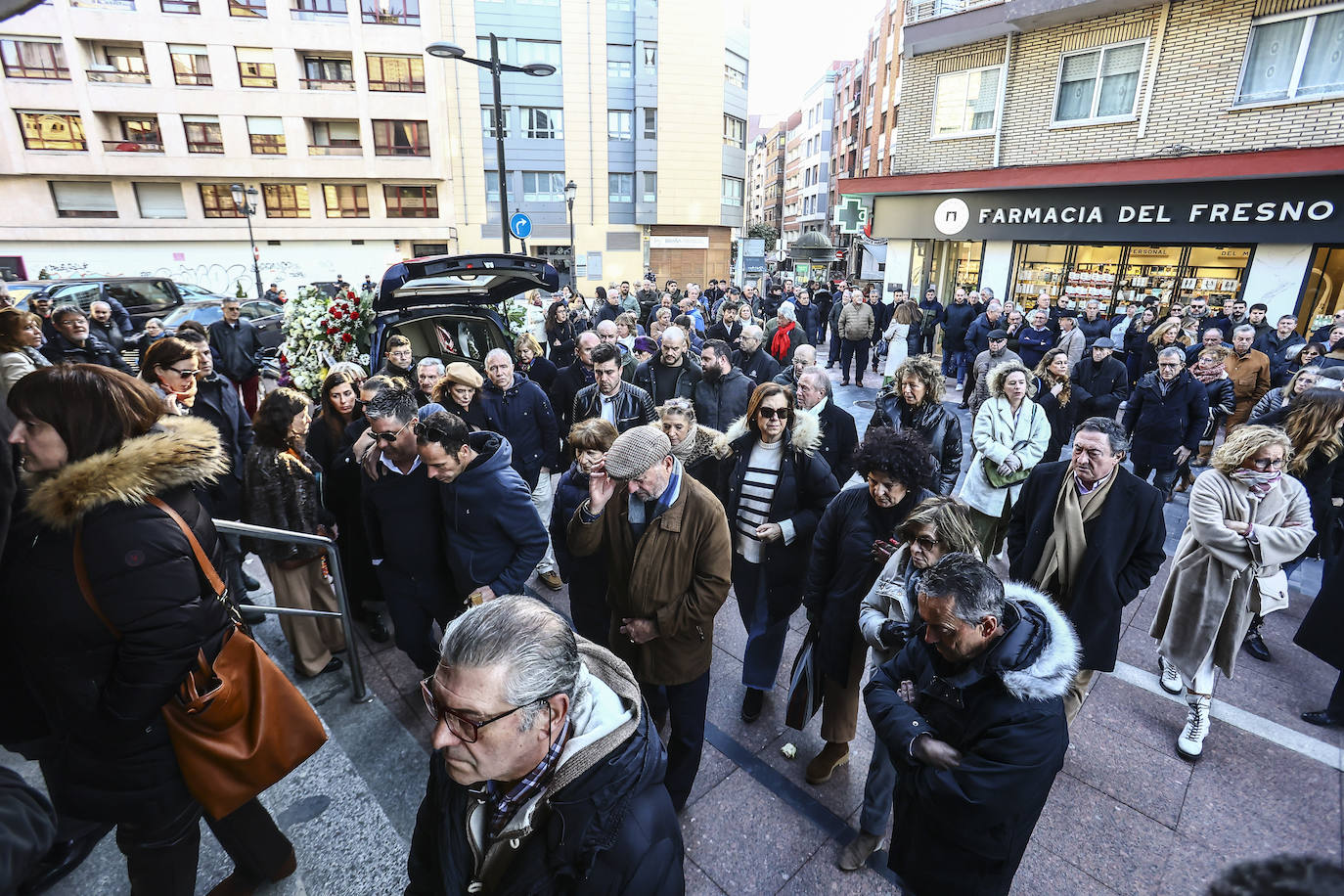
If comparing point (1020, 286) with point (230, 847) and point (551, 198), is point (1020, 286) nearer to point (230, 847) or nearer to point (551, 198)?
point (230, 847)

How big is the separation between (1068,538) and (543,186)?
3639 centimetres

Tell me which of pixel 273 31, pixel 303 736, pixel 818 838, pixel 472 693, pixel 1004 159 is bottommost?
pixel 818 838

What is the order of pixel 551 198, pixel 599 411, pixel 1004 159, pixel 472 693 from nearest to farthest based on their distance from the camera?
pixel 472 693 < pixel 599 411 < pixel 1004 159 < pixel 551 198

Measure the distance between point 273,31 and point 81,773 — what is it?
123 ft

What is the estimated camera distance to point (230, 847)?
2.53 meters

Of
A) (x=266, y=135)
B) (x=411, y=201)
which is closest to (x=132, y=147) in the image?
(x=266, y=135)

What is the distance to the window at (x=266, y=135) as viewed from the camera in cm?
2947

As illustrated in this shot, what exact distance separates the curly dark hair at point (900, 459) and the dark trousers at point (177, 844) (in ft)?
10.2

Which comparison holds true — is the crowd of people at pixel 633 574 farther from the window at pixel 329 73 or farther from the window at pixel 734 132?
the window at pixel 734 132

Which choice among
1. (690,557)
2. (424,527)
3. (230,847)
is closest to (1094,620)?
(690,557)

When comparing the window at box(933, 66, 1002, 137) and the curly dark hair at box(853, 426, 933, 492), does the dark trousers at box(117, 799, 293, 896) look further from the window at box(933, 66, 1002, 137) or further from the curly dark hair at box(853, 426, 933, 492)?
the window at box(933, 66, 1002, 137)

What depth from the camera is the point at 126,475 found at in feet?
6.27

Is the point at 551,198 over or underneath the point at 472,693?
over

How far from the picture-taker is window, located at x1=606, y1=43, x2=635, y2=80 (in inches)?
1350
